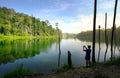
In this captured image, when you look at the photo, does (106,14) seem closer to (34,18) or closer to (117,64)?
(117,64)

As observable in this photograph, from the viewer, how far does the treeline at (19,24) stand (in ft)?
414

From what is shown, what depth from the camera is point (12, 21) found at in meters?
152

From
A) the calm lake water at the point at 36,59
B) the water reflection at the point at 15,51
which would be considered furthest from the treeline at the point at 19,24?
the calm lake water at the point at 36,59

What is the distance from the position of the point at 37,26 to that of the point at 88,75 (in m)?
174

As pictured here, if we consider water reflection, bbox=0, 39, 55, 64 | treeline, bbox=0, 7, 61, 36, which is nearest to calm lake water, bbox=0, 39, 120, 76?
water reflection, bbox=0, 39, 55, 64

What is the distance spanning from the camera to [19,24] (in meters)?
152

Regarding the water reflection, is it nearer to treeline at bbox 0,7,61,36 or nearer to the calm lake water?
the calm lake water

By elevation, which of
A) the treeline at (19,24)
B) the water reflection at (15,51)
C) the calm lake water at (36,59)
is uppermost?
the treeline at (19,24)

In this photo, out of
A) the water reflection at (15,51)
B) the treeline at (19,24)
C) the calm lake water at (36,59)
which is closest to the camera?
the calm lake water at (36,59)

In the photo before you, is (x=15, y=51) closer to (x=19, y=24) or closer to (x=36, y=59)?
(x=36, y=59)

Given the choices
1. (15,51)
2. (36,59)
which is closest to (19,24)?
(15,51)

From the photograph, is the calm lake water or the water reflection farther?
the water reflection

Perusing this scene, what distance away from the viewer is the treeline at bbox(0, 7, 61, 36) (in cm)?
12628

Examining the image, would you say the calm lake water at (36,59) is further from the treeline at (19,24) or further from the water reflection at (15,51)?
the treeline at (19,24)
